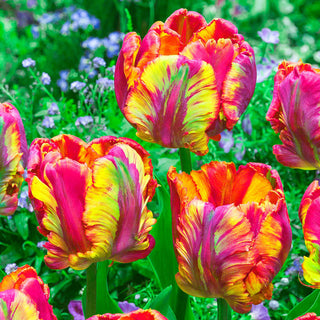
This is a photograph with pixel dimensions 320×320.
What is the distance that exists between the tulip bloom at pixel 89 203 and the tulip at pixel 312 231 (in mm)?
162

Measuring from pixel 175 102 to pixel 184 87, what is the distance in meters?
0.02

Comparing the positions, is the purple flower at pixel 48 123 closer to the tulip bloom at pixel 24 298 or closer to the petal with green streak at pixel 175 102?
the petal with green streak at pixel 175 102

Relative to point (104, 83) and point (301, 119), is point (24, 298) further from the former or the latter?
point (104, 83)

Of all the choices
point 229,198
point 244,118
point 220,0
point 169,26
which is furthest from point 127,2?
point 229,198

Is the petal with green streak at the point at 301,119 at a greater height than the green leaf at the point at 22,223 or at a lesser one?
greater

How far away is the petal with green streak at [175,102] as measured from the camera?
0.72 meters

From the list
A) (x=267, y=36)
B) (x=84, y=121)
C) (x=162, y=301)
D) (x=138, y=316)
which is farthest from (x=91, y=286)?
(x=267, y=36)

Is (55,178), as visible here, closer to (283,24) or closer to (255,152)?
(255,152)

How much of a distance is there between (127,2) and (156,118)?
2.19 meters

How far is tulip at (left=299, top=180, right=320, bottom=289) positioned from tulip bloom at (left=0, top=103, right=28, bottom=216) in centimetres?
31

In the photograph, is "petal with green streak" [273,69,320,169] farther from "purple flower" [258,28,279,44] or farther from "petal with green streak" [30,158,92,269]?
"purple flower" [258,28,279,44]

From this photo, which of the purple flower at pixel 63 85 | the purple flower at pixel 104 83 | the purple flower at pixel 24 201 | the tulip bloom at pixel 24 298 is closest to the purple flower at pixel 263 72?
the purple flower at pixel 104 83

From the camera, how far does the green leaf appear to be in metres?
1.34

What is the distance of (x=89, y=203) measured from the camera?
61 cm
